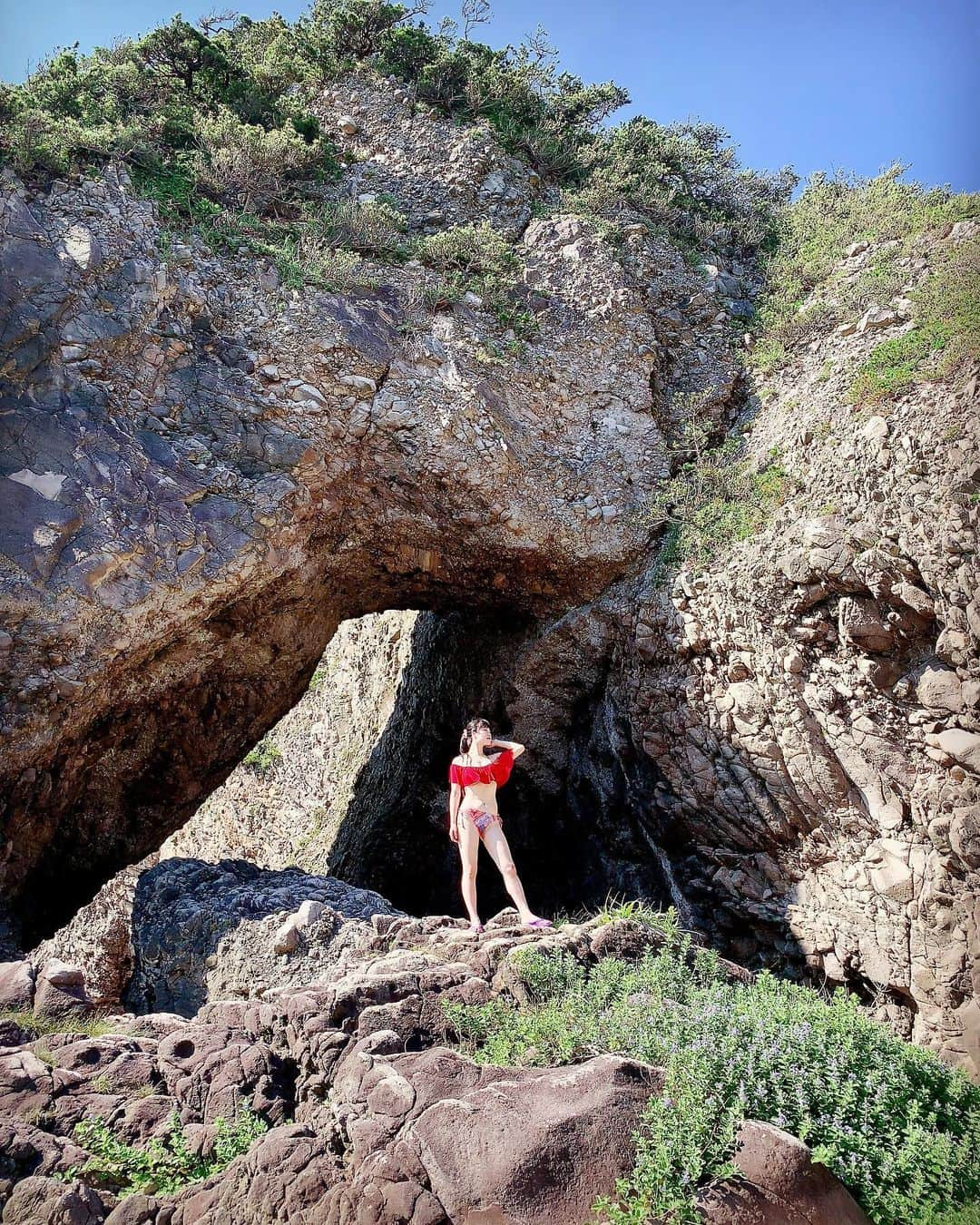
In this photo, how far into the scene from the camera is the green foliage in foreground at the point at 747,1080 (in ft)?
10.8

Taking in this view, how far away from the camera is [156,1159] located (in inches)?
154

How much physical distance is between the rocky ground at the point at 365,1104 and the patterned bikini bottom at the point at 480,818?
2.52ft

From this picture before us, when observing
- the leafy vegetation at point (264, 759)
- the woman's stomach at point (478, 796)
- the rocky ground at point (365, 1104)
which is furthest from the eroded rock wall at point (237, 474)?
the leafy vegetation at point (264, 759)

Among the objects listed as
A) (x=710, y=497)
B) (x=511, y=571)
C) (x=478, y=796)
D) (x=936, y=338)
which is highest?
(x=936, y=338)

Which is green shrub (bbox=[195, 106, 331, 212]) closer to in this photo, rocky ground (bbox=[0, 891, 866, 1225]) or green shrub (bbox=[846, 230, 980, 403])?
green shrub (bbox=[846, 230, 980, 403])

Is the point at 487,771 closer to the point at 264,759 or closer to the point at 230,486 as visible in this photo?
the point at 230,486

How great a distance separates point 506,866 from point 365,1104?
8.42 feet

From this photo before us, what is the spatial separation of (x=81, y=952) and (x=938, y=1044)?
929 cm

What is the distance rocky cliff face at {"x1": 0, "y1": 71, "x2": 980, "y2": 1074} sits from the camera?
22.2ft

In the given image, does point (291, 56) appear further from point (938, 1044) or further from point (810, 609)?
point (938, 1044)

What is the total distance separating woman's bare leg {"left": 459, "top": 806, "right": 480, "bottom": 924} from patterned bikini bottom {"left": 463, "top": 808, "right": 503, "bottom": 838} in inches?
1.0

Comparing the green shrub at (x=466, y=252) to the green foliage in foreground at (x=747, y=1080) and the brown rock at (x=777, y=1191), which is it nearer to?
the green foliage in foreground at (x=747, y=1080)

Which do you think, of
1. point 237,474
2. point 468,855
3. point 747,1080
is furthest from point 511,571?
point 747,1080

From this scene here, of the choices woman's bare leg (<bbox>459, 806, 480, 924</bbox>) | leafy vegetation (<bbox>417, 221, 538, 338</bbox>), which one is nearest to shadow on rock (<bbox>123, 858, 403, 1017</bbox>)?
woman's bare leg (<bbox>459, 806, 480, 924</bbox>)
